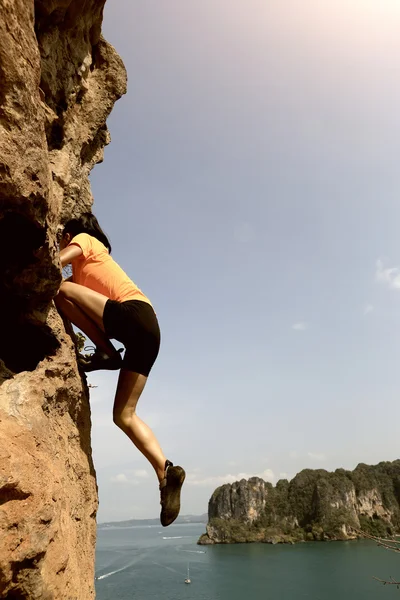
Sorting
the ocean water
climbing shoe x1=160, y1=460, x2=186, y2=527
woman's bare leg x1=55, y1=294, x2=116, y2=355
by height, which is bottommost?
the ocean water

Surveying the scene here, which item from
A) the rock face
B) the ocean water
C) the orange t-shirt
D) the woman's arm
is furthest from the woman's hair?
the ocean water

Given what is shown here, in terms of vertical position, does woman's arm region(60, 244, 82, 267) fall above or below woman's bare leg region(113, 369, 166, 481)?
above

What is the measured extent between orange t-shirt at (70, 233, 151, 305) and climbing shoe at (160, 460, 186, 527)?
1.49 m

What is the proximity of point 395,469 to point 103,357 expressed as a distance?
158112 mm

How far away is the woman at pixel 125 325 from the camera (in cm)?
341

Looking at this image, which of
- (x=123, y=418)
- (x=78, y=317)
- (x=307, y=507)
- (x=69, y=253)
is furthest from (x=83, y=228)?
(x=307, y=507)

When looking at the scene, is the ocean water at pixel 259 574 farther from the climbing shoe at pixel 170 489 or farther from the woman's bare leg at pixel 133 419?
the woman's bare leg at pixel 133 419

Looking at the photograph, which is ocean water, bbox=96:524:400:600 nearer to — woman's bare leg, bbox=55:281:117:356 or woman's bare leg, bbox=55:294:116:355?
woman's bare leg, bbox=55:294:116:355

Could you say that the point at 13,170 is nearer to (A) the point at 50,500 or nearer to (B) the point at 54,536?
(A) the point at 50,500

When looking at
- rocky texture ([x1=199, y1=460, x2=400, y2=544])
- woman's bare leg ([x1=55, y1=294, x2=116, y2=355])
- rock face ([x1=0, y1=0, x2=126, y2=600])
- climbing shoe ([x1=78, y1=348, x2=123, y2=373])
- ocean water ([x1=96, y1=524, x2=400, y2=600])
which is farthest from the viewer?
rocky texture ([x1=199, y1=460, x2=400, y2=544])

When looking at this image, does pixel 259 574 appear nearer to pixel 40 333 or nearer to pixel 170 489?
pixel 170 489

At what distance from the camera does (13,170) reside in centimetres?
227

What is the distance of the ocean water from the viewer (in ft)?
173

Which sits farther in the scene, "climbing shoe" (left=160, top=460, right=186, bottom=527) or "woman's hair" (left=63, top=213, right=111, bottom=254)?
"woman's hair" (left=63, top=213, right=111, bottom=254)
